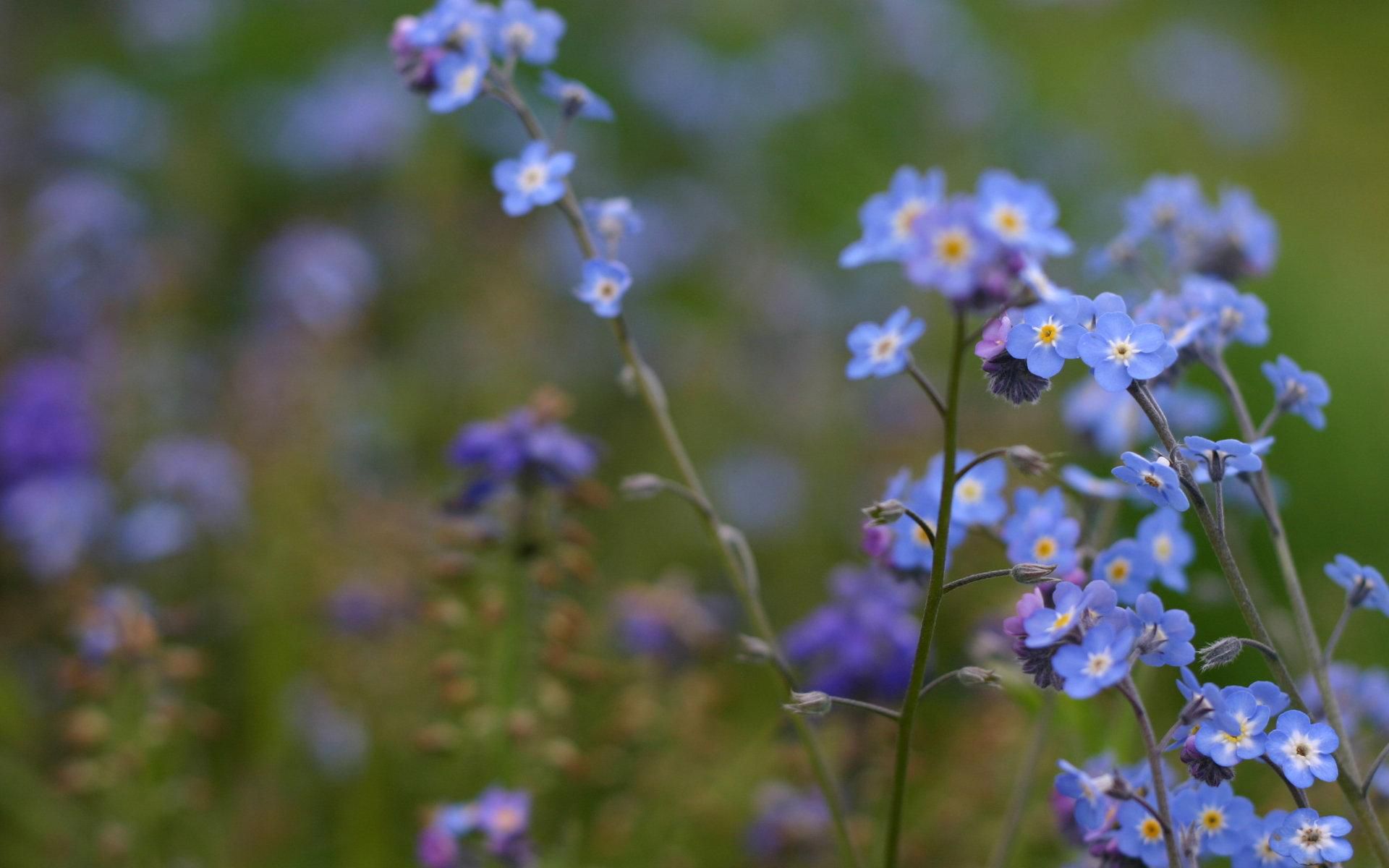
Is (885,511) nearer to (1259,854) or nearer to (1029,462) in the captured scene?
(1029,462)

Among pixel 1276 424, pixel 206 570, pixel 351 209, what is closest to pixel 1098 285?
pixel 1276 424

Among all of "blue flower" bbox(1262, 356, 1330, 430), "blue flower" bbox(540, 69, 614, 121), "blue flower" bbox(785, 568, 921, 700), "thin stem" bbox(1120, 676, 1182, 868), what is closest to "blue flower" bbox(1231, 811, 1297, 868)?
"thin stem" bbox(1120, 676, 1182, 868)

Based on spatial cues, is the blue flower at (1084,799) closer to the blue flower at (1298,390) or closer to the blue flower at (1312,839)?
the blue flower at (1312,839)

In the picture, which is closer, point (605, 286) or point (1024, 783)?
point (605, 286)

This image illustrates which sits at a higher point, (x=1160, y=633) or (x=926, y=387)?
(x=926, y=387)

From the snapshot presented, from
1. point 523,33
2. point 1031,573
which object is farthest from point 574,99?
point 1031,573

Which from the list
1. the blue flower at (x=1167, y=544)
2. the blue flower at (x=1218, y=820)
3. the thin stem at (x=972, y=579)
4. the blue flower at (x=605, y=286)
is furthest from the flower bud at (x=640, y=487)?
the blue flower at (x=1218, y=820)

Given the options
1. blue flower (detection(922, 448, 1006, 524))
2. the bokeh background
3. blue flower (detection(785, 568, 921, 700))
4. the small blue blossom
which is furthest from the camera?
the bokeh background

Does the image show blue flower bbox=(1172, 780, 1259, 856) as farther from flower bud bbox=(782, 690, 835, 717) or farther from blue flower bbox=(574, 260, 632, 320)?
blue flower bbox=(574, 260, 632, 320)
